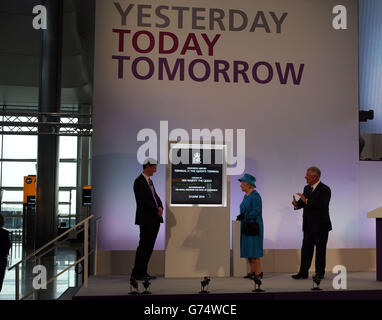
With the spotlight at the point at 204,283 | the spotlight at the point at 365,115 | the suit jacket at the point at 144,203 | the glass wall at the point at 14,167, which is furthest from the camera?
the glass wall at the point at 14,167

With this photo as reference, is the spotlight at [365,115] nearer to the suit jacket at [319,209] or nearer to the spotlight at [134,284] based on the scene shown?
the suit jacket at [319,209]

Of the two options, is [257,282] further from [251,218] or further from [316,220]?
[316,220]

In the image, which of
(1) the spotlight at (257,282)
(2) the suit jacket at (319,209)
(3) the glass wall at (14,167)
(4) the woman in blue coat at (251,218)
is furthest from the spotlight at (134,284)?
(3) the glass wall at (14,167)

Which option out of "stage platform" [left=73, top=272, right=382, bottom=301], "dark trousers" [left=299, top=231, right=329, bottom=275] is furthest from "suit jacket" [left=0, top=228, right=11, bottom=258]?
"dark trousers" [left=299, top=231, right=329, bottom=275]

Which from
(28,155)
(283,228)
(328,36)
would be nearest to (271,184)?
(283,228)

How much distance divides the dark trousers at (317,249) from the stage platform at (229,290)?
18 cm

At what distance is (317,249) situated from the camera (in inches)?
278

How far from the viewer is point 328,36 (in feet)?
27.5

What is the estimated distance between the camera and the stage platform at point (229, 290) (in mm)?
5961

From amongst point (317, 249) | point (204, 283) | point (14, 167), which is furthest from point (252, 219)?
point (14, 167)

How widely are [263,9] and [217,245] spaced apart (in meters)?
3.71
